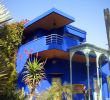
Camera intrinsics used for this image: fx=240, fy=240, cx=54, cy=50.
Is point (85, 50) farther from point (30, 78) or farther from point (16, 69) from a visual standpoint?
point (16, 69)

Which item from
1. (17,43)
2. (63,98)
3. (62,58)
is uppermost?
(17,43)

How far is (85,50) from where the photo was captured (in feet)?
58.8

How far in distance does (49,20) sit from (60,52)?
2967 mm

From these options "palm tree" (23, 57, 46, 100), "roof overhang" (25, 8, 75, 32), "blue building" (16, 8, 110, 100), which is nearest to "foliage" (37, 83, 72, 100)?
"palm tree" (23, 57, 46, 100)

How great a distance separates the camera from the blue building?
61.1ft

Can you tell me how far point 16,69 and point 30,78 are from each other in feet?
9.23

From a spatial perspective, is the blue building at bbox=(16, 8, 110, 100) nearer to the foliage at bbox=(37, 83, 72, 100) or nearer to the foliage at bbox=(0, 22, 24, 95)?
the foliage at bbox=(0, 22, 24, 95)

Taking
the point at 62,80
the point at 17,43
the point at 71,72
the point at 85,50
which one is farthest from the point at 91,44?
the point at 17,43

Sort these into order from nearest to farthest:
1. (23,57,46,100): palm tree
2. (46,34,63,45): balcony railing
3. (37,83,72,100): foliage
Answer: (37,83,72,100): foliage
(23,57,46,100): palm tree
(46,34,63,45): balcony railing

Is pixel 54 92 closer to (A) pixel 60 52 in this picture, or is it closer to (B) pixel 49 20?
(A) pixel 60 52

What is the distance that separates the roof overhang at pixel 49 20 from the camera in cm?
1867

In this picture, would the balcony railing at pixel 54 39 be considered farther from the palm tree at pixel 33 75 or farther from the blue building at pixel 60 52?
the palm tree at pixel 33 75

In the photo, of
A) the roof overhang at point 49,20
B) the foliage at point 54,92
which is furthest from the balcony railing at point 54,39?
the foliage at point 54,92

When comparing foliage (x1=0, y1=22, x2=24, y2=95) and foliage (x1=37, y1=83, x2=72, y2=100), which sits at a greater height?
foliage (x1=0, y1=22, x2=24, y2=95)
